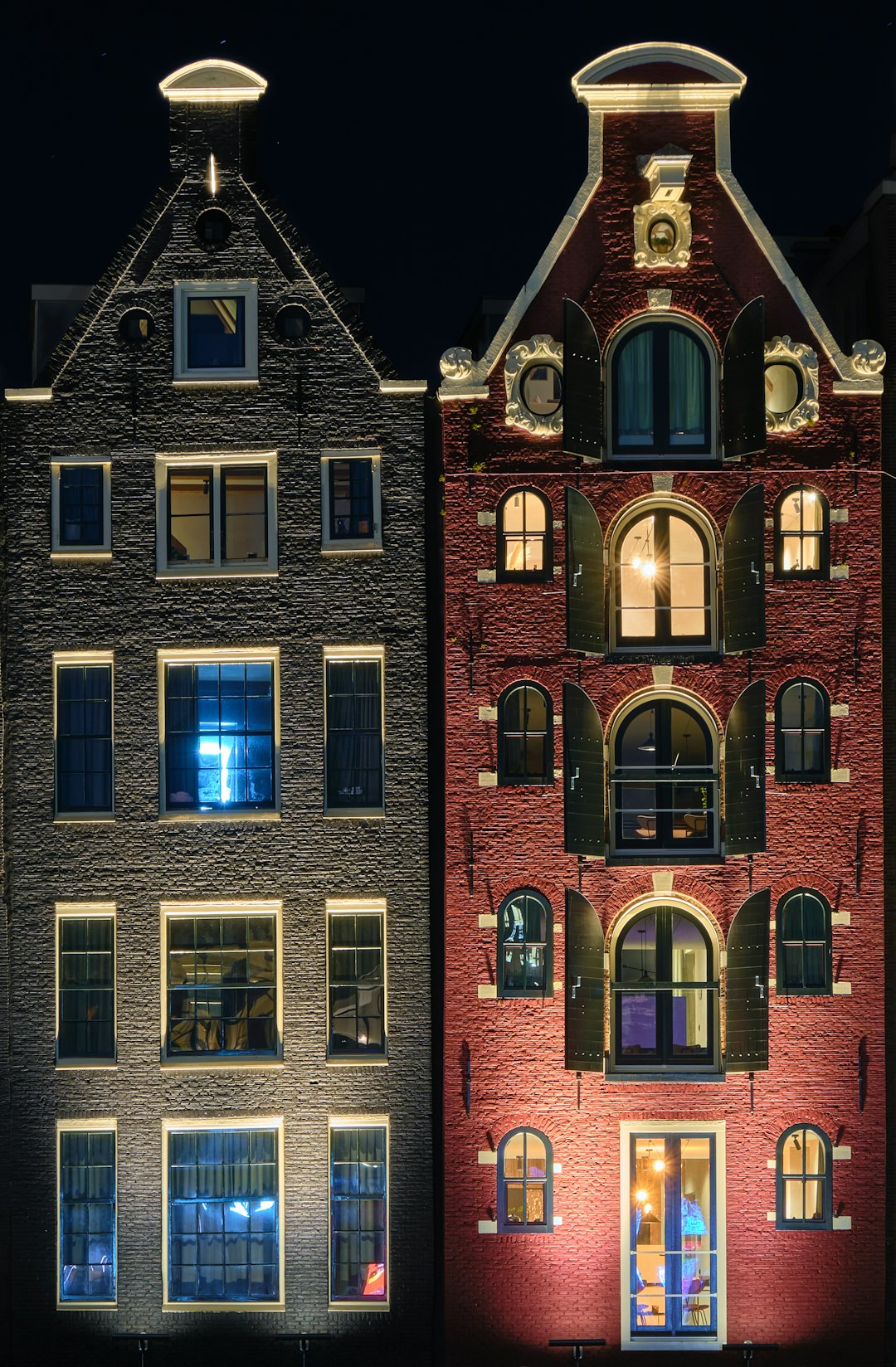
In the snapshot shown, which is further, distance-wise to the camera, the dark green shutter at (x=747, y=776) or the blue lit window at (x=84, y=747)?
the blue lit window at (x=84, y=747)

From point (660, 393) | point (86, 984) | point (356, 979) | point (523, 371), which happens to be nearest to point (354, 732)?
point (356, 979)

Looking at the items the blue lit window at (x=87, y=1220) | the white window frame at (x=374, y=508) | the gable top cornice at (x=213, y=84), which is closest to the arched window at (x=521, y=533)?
the white window frame at (x=374, y=508)

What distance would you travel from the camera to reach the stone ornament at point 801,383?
24469 mm

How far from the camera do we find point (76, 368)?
2531 centimetres

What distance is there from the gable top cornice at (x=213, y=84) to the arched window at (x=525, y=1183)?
54.5 feet

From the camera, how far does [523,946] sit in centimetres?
2434

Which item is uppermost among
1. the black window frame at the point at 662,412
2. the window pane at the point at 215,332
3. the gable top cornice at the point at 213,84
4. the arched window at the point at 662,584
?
the gable top cornice at the point at 213,84

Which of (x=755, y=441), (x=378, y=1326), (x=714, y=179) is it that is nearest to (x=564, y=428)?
(x=755, y=441)

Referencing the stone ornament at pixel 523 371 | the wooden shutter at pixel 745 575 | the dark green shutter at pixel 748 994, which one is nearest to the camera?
the wooden shutter at pixel 745 575

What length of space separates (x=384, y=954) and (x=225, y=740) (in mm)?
4123

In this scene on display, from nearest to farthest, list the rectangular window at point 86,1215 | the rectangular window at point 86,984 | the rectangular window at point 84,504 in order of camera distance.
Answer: the rectangular window at point 86,1215 → the rectangular window at point 86,984 → the rectangular window at point 84,504

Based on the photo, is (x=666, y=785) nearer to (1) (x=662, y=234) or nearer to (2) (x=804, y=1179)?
(2) (x=804, y=1179)

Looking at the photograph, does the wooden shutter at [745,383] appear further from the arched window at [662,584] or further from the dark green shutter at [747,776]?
the dark green shutter at [747,776]

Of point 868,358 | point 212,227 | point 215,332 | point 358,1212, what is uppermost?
point 212,227
